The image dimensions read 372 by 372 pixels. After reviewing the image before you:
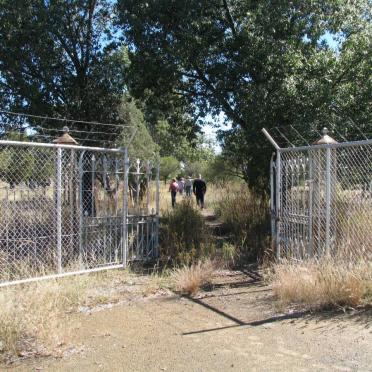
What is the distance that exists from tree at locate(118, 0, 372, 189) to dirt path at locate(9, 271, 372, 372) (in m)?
5.12

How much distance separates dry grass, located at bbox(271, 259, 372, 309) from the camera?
5719mm

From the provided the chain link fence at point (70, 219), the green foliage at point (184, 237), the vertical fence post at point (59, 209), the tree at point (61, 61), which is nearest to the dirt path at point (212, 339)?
the vertical fence post at point (59, 209)

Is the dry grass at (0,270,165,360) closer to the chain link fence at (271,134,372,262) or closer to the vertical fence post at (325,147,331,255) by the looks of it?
the chain link fence at (271,134,372,262)

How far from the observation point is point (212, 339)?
16.5ft

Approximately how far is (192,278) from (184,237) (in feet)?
8.35

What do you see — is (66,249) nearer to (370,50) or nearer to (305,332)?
(305,332)

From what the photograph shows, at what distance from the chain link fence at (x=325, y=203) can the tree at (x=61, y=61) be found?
19.8 feet

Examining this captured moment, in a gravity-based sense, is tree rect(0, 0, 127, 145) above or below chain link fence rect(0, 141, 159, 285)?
above

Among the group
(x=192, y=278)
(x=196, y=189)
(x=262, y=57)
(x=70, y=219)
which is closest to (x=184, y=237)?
(x=70, y=219)

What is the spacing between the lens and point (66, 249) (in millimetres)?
7914

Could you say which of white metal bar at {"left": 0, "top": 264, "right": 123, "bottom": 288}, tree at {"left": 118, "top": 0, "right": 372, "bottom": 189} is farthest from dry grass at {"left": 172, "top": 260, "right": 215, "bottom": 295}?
tree at {"left": 118, "top": 0, "right": 372, "bottom": 189}

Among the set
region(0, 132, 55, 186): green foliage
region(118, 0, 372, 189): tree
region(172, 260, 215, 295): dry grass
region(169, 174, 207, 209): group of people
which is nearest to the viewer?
region(172, 260, 215, 295): dry grass

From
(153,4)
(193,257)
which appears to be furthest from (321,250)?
(153,4)

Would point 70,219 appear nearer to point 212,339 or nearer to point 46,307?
point 46,307
